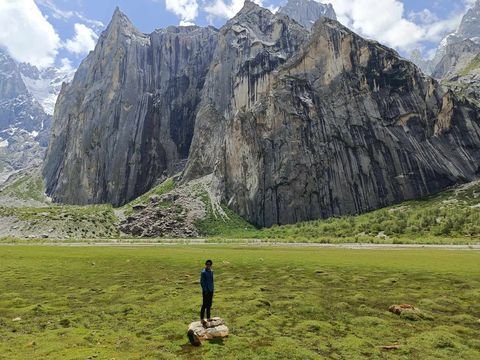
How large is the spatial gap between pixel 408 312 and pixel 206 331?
43.8ft

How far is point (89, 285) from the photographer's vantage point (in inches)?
1657

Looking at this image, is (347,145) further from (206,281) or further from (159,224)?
(206,281)

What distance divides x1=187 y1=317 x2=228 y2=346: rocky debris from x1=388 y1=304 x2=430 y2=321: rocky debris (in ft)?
39.5

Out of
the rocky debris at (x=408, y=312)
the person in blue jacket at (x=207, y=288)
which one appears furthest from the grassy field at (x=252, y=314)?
the person in blue jacket at (x=207, y=288)

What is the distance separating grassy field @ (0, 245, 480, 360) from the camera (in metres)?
21.6

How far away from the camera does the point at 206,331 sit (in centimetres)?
2366

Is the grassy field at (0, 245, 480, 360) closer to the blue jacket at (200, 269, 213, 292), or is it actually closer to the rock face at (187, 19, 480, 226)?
the blue jacket at (200, 269, 213, 292)

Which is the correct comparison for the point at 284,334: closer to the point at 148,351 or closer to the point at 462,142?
the point at 148,351

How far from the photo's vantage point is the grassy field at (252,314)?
21594mm

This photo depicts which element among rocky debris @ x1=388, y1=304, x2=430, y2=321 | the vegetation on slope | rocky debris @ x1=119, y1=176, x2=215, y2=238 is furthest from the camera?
rocky debris @ x1=119, y1=176, x2=215, y2=238

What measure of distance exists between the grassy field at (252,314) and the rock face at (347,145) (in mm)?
127468

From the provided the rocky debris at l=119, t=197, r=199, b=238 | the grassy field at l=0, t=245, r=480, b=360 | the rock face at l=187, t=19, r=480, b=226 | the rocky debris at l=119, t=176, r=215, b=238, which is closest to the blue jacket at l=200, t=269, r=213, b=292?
the grassy field at l=0, t=245, r=480, b=360

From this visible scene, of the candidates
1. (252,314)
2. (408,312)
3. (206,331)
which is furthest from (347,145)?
(206,331)

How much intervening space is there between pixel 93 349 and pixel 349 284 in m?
26.1
